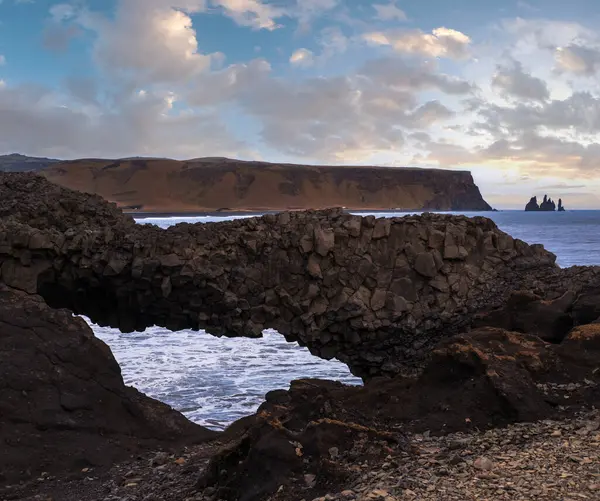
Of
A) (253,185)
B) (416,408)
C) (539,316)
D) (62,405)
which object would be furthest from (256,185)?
(416,408)

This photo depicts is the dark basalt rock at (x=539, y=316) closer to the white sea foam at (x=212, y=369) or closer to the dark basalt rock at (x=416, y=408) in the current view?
the dark basalt rock at (x=416, y=408)

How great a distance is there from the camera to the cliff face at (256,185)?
4774 inches

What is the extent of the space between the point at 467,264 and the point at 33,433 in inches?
397

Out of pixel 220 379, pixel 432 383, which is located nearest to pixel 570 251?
pixel 220 379

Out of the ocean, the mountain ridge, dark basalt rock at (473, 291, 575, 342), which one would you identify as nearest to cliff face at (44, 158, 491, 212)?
the mountain ridge

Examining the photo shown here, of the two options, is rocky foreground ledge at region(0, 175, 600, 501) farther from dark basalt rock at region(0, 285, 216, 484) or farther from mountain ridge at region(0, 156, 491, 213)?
mountain ridge at region(0, 156, 491, 213)

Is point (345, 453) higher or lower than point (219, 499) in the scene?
higher

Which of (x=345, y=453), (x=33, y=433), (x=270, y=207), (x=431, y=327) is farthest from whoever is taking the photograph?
(x=270, y=207)

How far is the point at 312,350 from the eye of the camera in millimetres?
13945

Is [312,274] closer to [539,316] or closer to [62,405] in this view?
[539,316]

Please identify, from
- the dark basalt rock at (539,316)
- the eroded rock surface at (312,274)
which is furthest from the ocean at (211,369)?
the dark basalt rock at (539,316)

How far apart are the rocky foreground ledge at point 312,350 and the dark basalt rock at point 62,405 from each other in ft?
0.08

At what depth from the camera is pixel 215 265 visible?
13766 millimetres

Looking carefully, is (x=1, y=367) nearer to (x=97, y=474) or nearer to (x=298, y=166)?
(x=97, y=474)
